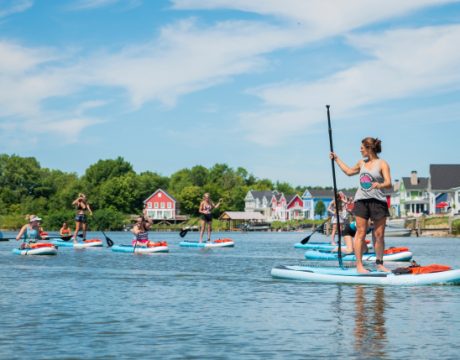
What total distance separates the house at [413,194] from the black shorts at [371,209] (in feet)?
387

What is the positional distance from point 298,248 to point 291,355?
112 ft

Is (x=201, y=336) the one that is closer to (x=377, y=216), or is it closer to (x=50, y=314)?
(x=50, y=314)

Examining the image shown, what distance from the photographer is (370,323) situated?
1160 cm

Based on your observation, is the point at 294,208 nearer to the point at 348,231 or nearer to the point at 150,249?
the point at 150,249

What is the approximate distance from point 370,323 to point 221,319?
2.00m

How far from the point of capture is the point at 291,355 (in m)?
9.38

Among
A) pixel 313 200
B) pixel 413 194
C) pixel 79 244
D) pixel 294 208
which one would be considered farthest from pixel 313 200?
pixel 79 244

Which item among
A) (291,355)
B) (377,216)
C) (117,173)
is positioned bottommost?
(291,355)

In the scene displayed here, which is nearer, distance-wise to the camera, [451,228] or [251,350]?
[251,350]

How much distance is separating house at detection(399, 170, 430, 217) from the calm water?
11749 cm

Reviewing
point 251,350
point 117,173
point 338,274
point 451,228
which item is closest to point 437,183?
point 451,228

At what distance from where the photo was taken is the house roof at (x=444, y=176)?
4609 inches

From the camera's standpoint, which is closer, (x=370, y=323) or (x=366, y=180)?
(x=370, y=323)

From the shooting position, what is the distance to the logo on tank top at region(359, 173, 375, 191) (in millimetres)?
16125
